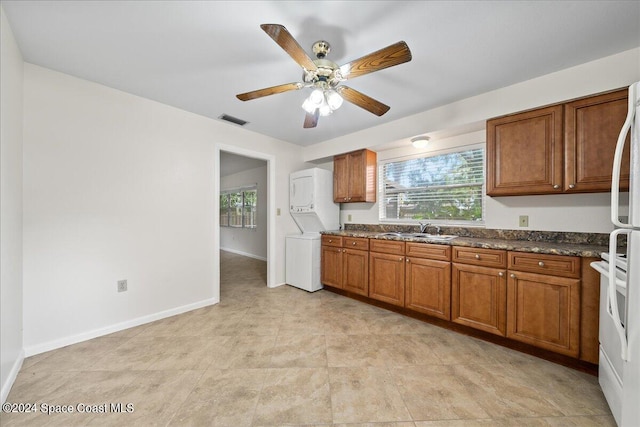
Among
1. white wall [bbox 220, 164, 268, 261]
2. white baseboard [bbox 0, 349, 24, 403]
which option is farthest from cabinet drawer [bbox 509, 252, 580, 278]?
white wall [bbox 220, 164, 268, 261]

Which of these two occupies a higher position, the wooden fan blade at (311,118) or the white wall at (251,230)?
the wooden fan blade at (311,118)

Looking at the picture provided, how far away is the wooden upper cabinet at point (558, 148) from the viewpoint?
183 centimetres

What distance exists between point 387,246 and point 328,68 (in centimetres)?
199

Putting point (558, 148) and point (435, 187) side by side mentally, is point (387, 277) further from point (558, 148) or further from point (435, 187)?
point (558, 148)

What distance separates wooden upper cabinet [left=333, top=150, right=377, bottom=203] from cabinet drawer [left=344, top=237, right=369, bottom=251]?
658 millimetres

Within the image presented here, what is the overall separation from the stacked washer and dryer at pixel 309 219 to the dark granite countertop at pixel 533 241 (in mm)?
1066

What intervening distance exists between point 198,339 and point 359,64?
103 inches

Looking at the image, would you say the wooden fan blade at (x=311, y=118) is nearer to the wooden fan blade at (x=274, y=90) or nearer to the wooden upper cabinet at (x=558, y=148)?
the wooden fan blade at (x=274, y=90)

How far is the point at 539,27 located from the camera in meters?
1.57

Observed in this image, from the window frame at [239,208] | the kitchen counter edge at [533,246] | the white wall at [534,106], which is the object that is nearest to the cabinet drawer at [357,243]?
the kitchen counter edge at [533,246]

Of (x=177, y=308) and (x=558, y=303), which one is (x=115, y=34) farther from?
(x=558, y=303)

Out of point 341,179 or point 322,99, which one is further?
point 341,179

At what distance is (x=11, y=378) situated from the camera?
162 cm

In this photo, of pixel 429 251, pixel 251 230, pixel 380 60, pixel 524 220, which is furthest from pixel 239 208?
pixel 524 220
